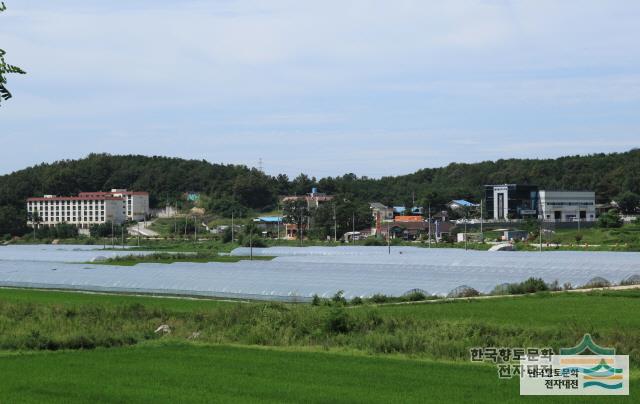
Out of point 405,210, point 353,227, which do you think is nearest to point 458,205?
point 405,210

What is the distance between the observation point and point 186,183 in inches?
4941

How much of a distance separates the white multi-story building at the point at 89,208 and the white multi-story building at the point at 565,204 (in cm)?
5253

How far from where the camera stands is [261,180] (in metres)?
116

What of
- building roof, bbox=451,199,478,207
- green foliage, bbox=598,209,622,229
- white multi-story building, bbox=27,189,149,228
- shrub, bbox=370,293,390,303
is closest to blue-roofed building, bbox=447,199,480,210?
building roof, bbox=451,199,478,207

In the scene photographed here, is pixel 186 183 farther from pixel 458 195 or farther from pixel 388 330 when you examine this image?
pixel 388 330

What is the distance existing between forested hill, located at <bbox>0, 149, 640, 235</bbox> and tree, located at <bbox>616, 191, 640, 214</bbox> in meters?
6.97

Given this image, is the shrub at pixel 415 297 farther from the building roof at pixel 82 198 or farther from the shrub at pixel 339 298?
the building roof at pixel 82 198

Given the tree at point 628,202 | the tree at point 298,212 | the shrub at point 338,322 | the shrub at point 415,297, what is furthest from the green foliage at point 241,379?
the tree at point 628,202

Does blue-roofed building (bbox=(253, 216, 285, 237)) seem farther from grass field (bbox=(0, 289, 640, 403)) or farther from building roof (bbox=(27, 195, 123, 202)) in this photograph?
grass field (bbox=(0, 289, 640, 403))

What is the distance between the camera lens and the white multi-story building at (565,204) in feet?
303

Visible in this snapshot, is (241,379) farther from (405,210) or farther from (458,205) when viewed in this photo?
(405,210)

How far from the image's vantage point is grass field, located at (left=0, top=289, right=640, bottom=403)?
1203 centimetres

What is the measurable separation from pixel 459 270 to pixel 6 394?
28.0 m

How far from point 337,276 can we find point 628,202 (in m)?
64.3
